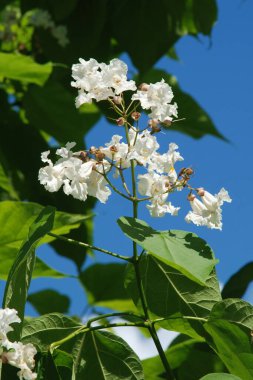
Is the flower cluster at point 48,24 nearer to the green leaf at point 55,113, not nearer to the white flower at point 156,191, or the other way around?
the green leaf at point 55,113

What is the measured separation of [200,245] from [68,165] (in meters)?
0.19

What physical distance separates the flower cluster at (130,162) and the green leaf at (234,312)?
11 cm

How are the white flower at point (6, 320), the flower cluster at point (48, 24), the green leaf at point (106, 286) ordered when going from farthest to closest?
the green leaf at point (106, 286) → the flower cluster at point (48, 24) → the white flower at point (6, 320)

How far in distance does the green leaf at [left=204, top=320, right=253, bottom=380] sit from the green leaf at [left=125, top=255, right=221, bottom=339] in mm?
59

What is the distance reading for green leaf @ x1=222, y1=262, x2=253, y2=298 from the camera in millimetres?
1328

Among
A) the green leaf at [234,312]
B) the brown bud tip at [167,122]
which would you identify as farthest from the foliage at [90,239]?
the brown bud tip at [167,122]

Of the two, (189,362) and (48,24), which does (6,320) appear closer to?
(189,362)

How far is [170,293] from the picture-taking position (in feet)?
3.42

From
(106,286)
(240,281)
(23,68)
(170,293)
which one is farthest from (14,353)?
(106,286)

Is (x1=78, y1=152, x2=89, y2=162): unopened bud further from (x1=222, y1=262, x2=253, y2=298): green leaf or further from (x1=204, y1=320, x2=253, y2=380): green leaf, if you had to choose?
(x1=222, y1=262, x2=253, y2=298): green leaf

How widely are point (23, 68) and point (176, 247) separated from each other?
3.60 ft

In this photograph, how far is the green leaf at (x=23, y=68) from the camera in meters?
1.87

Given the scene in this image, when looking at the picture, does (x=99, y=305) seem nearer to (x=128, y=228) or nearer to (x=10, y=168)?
(x=10, y=168)

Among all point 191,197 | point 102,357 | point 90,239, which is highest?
point 191,197
